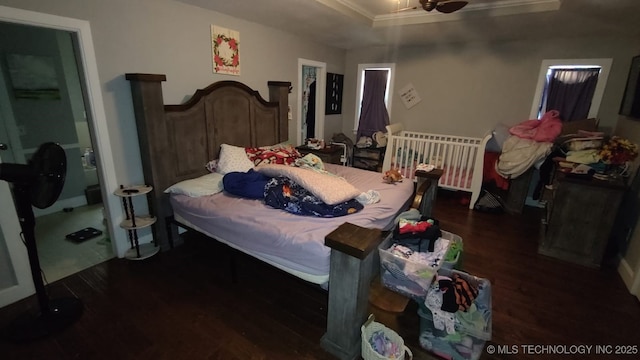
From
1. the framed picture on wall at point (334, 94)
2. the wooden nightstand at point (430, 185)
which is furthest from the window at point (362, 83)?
the wooden nightstand at point (430, 185)

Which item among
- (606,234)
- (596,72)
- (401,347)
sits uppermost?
(596,72)

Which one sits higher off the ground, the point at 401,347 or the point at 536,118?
the point at 536,118

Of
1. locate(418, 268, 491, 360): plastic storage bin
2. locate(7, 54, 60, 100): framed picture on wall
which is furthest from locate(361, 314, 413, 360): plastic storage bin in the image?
locate(7, 54, 60, 100): framed picture on wall

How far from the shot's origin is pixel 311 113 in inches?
188

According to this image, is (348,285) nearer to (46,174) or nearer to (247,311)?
(247,311)

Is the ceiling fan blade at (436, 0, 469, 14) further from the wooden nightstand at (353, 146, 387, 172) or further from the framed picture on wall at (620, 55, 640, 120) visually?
the wooden nightstand at (353, 146, 387, 172)

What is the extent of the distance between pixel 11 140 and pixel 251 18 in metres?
2.73

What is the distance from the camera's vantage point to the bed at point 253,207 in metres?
1.48

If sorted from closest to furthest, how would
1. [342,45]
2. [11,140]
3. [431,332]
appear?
[431,332], [11,140], [342,45]

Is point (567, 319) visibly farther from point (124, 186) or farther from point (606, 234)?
point (124, 186)

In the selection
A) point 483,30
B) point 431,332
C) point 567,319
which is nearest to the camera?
point 431,332

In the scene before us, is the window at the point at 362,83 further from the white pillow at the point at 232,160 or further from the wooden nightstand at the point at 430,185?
the white pillow at the point at 232,160

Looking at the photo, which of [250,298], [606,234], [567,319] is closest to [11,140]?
[250,298]

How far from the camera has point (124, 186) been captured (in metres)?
2.32
